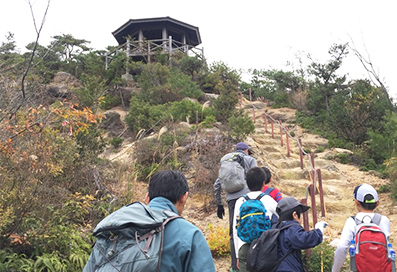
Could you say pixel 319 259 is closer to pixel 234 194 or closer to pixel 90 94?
pixel 234 194

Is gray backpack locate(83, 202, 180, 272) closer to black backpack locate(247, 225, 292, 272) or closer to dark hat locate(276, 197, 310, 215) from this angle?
black backpack locate(247, 225, 292, 272)

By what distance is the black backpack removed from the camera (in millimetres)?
2832

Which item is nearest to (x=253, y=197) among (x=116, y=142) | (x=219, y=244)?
(x=219, y=244)

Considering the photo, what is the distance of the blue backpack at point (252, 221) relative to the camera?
320 cm

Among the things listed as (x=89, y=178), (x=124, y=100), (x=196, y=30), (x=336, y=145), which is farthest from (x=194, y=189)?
(x=196, y=30)

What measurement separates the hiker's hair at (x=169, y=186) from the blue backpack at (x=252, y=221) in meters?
1.39

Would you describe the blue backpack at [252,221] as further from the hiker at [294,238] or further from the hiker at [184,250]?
the hiker at [184,250]

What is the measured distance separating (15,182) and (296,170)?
7393 millimetres

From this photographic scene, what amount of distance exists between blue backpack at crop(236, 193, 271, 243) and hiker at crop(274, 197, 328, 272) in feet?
0.74

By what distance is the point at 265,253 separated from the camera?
2.85 m

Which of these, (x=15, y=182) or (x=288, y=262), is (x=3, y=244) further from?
(x=288, y=262)

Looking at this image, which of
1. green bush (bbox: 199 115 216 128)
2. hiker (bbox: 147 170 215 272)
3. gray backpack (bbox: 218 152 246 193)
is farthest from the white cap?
green bush (bbox: 199 115 216 128)

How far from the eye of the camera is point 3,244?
4.27 metres

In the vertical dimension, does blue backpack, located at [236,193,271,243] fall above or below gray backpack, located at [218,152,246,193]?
below
